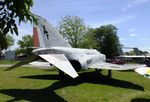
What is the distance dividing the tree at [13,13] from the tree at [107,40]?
118 metres

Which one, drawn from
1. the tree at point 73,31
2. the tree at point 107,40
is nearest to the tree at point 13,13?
the tree at point 73,31

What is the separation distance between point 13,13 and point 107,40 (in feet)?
414

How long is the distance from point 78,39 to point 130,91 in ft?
118

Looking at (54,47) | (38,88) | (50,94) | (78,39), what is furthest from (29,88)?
(78,39)

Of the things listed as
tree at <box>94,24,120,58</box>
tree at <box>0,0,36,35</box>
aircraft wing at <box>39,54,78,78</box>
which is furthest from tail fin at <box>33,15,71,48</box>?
tree at <box>94,24,120,58</box>

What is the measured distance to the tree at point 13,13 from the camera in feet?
15.1

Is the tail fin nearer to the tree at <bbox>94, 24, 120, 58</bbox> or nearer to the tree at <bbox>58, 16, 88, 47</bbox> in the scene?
the tree at <bbox>58, 16, 88, 47</bbox>

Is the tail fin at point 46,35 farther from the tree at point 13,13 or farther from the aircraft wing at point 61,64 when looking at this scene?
the tree at point 13,13

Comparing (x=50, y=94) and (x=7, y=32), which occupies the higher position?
(x=7, y=32)

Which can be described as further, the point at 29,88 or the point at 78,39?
the point at 78,39

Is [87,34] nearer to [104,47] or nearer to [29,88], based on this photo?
[29,88]

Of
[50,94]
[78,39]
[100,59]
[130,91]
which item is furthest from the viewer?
[78,39]

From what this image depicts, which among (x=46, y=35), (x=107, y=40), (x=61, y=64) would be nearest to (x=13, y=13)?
(x=61, y=64)

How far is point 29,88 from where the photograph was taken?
1862 cm
